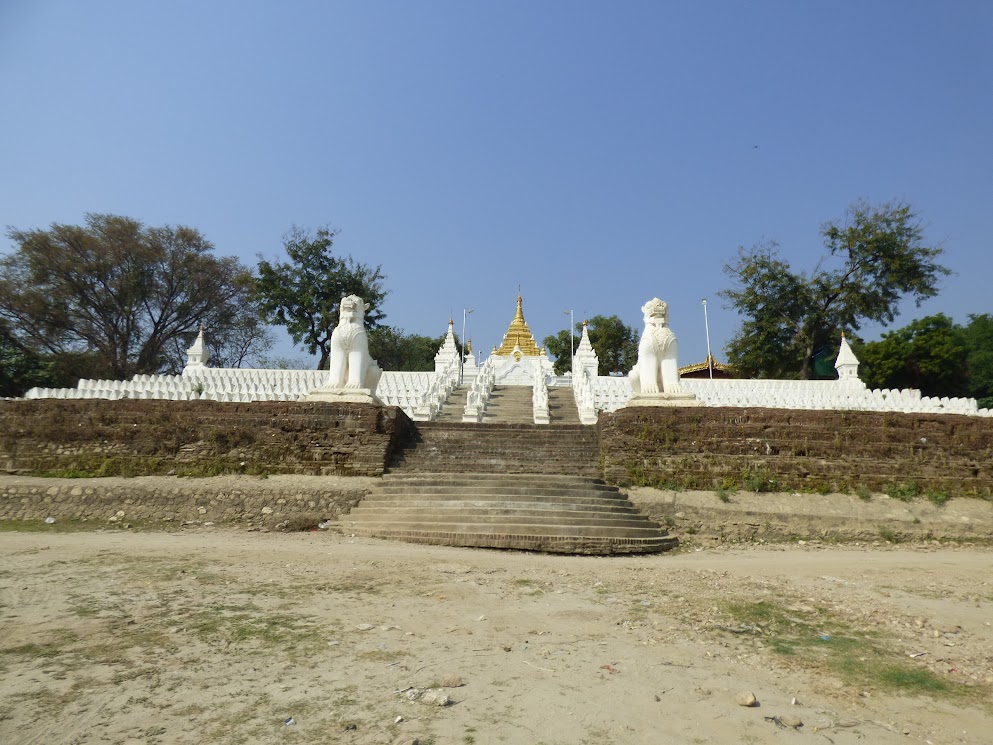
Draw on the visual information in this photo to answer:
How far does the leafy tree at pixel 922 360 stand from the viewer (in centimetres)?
3000

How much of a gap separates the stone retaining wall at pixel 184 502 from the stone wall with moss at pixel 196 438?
71 centimetres

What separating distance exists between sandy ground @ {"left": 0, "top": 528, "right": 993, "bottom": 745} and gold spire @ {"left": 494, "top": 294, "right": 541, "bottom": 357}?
31.1 m

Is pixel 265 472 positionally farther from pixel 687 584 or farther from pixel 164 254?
pixel 164 254

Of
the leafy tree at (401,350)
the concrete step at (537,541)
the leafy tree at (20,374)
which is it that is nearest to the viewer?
the concrete step at (537,541)

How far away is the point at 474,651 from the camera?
12.4ft

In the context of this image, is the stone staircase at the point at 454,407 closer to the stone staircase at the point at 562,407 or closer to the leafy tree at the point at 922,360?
the stone staircase at the point at 562,407

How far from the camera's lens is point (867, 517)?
8727mm

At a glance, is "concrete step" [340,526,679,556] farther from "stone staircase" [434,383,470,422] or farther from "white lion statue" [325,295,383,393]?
"stone staircase" [434,383,470,422]

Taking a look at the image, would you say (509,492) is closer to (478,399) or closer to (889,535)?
(889,535)

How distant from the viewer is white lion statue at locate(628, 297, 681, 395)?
39.3ft

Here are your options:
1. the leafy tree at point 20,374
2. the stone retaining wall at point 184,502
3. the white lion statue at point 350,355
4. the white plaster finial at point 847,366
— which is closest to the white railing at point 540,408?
the white lion statue at point 350,355

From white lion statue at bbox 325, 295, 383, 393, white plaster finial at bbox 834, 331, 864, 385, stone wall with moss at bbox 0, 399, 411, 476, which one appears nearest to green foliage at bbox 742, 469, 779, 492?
stone wall with moss at bbox 0, 399, 411, 476

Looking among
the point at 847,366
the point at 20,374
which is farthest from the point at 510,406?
the point at 20,374

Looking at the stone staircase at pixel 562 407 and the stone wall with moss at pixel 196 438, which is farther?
the stone staircase at pixel 562 407
